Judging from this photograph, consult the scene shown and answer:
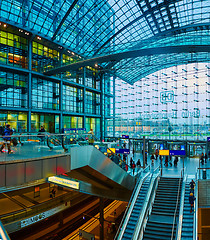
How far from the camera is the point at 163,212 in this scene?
12211 millimetres

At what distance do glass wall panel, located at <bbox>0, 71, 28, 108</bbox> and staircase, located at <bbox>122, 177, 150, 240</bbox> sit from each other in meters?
17.4

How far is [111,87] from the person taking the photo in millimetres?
41375

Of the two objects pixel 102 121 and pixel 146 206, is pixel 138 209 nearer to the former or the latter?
pixel 146 206

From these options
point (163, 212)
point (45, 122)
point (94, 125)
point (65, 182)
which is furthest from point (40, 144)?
point (94, 125)

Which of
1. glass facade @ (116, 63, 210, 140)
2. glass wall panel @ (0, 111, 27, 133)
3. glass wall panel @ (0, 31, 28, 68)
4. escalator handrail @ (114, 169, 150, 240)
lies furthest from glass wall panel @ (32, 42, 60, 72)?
escalator handrail @ (114, 169, 150, 240)

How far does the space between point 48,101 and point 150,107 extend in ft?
60.4

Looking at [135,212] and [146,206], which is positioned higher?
[146,206]

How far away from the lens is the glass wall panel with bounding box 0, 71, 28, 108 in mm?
22641

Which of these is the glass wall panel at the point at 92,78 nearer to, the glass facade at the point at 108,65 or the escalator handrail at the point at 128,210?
the glass facade at the point at 108,65

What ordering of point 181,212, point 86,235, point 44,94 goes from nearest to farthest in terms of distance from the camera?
point 181,212, point 86,235, point 44,94

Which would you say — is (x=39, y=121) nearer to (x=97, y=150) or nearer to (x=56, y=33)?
(x=56, y=33)

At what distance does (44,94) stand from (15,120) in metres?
5.40

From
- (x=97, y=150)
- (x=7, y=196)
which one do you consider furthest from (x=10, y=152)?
(x=7, y=196)

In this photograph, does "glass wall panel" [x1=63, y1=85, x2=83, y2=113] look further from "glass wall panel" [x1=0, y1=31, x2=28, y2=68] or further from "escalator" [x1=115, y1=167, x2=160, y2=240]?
"escalator" [x1=115, y1=167, x2=160, y2=240]
